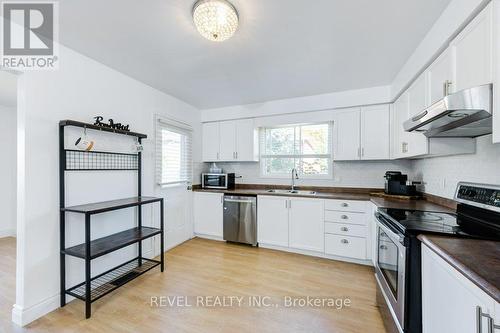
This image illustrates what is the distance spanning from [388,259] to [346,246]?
1309mm

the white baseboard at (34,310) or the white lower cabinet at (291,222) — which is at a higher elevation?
the white lower cabinet at (291,222)

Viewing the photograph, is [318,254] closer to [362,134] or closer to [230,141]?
[362,134]

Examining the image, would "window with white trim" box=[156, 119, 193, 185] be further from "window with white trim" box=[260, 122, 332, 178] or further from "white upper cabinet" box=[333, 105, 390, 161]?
"white upper cabinet" box=[333, 105, 390, 161]

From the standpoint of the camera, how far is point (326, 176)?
363 centimetres

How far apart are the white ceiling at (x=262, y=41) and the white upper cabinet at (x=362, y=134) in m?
0.41

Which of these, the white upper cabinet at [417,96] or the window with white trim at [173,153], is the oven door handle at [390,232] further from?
the window with white trim at [173,153]

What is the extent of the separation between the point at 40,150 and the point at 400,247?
2.88m

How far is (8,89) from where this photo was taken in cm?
302

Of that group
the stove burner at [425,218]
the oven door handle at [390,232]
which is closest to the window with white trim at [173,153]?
the oven door handle at [390,232]

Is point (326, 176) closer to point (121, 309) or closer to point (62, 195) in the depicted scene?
point (121, 309)

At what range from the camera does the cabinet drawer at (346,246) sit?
9.41ft

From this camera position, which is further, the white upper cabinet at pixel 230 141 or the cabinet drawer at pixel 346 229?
the white upper cabinet at pixel 230 141

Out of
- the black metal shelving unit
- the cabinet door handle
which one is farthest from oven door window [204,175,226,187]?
the cabinet door handle

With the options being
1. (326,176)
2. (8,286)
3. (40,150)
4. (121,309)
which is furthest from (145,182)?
(326,176)
